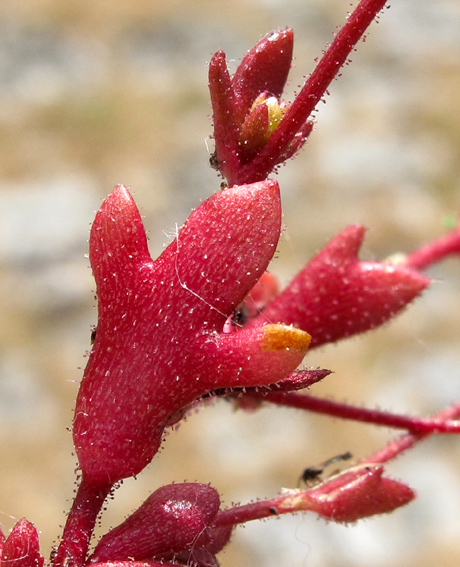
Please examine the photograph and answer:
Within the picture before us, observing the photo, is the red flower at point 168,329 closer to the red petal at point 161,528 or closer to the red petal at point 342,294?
the red petal at point 161,528

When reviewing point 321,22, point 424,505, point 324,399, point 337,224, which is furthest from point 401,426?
point 321,22

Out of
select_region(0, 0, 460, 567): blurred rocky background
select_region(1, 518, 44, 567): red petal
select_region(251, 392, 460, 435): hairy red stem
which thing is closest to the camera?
select_region(1, 518, 44, 567): red petal

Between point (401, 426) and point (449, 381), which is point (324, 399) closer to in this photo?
point (401, 426)

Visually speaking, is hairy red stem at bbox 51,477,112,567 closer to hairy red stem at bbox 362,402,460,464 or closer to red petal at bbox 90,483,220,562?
red petal at bbox 90,483,220,562

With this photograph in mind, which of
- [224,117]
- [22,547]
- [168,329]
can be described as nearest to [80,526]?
[22,547]

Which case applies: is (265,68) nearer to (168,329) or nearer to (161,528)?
(168,329)

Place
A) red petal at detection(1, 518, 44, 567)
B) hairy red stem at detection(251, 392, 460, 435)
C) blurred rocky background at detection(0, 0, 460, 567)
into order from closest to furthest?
1. red petal at detection(1, 518, 44, 567)
2. hairy red stem at detection(251, 392, 460, 435)
3. blurred rocky background at detection(0, 0, 460, 567)

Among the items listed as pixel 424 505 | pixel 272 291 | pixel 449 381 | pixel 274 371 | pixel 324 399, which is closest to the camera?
pixel 274 371

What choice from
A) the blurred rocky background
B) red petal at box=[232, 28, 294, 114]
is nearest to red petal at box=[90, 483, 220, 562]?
red petal at box=[232, 28, 294, 114]

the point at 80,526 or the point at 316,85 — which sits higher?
the point at 316,85
